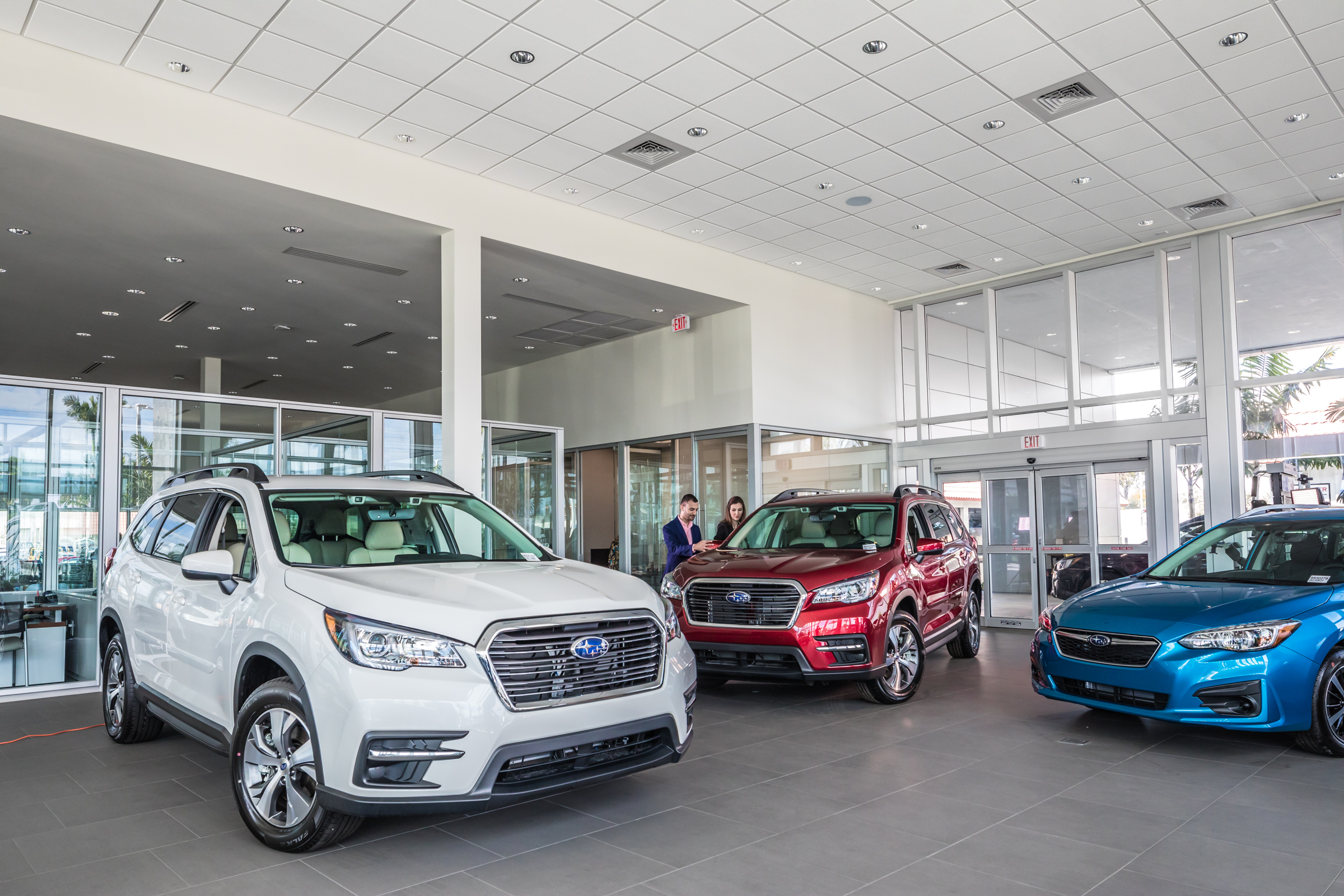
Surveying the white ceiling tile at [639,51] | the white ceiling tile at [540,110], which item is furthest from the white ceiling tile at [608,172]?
the white ceiling tile at [639,51]

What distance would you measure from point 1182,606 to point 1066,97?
494 cm

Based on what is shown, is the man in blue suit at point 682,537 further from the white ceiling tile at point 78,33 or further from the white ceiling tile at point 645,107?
the white ceiling tile at point 78,33

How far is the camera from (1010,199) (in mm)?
10664

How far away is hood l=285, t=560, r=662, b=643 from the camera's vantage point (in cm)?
354

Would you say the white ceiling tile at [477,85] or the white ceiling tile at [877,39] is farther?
the white ceiling tile at [477,85]

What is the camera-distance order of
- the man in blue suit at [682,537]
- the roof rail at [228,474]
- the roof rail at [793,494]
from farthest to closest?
the man in blue suit at [682,537], the roof rail at [793,494], the roof rail at [228,474]

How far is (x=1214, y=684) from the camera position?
525 cm

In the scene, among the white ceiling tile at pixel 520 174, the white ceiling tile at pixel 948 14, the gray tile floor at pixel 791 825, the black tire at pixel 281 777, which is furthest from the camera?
→ the white ceiling tile at pixel 520 174

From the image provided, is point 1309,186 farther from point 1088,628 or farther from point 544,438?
point 544,438

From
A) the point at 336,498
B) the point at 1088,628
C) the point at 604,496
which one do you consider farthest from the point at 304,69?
the point at 604,496

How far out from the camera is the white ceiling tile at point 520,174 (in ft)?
30.8

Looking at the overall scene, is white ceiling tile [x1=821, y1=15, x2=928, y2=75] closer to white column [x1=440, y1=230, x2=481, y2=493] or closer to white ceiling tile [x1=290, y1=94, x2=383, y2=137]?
white ceiling tile [x1=290, y1=94, x2=383, y2=137]

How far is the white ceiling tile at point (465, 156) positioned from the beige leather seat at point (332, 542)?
5320 millimetres

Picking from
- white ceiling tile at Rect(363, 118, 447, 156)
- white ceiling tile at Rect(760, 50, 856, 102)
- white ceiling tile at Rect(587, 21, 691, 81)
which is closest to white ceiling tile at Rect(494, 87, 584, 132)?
white ceiling tile at Rect(587, 21, 691, 81)
